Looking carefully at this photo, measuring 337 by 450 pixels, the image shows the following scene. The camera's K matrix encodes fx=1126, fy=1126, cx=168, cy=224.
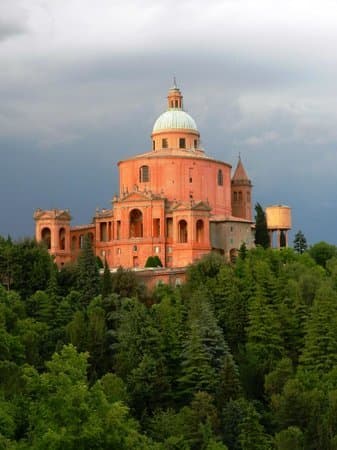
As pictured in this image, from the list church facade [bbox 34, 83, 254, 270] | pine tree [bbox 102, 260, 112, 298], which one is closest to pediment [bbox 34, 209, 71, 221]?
church facade [bbox 34, 83, 254, 270]

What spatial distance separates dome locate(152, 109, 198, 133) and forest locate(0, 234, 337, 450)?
12.6m

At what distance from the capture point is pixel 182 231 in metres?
72.0

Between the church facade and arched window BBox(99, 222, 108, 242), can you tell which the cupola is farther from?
arched window BBox(99, 222, 108, 242)

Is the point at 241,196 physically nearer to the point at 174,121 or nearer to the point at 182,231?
the point at 174,121

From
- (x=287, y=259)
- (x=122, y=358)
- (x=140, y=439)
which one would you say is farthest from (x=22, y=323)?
(x=287, y=259)

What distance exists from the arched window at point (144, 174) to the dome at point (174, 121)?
371 cm

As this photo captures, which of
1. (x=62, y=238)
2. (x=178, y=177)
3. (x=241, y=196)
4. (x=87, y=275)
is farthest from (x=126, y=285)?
(x=241, y=196)

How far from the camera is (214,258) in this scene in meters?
65.9

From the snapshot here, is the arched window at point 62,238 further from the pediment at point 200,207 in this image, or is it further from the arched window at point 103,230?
the pediment at point 200,207

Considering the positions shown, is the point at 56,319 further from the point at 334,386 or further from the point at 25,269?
the point at 334,386

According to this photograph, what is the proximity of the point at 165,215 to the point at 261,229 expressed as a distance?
25.4 ft

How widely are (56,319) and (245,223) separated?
2046cm

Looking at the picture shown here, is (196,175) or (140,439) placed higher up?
(196,175)

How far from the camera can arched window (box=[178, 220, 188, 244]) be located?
71.6 meters
